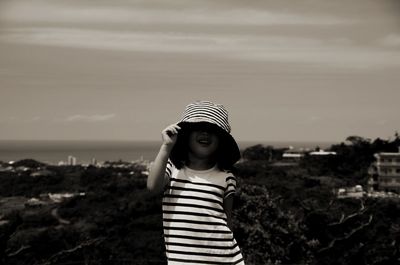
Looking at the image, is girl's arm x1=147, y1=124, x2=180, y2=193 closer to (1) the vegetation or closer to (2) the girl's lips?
(2) the girl's lips

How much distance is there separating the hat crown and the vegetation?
5.62ft

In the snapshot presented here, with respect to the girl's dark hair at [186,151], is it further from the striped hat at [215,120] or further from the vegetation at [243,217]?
the vegetation at [243,217]

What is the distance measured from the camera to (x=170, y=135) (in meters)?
1.45

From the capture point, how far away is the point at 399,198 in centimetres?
1073

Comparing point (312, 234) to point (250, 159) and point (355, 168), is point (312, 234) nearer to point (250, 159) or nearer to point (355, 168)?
point (355, 168)

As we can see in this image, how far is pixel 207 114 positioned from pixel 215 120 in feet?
0.08

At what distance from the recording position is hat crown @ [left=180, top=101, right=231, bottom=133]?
1.49 metres

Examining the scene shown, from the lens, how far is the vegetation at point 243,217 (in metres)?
5.07

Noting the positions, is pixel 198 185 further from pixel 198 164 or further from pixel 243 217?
pixel 243 217

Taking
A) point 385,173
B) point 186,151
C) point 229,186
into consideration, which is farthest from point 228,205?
point 385,173

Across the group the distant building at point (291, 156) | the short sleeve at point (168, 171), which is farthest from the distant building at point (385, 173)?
the short sleeve at point (168, 171)

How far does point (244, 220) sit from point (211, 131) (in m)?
3.47

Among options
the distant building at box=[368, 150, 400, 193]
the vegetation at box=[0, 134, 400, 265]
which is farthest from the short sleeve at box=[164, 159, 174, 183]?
the distant building at box=[368, 150, 400, 193]

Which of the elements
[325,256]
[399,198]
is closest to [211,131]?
[325,256]
